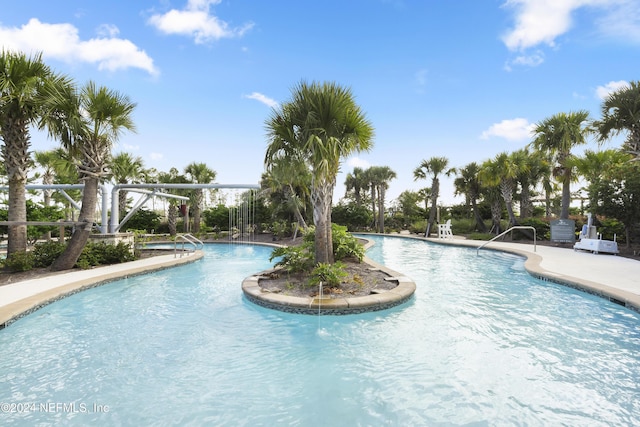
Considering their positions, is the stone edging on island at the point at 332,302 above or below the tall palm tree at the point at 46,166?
below

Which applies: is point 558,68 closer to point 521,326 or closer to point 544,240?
point 544,240

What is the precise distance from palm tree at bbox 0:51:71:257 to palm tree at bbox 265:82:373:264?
6001 mm

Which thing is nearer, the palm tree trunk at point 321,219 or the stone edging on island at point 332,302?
the stone edging on island at point 332,302

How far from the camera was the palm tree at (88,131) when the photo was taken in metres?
8.04

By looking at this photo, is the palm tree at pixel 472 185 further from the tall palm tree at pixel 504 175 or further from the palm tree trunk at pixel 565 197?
the palm tree trunk at pixel 565 197

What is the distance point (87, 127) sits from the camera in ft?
27.5

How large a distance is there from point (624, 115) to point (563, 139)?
344cm

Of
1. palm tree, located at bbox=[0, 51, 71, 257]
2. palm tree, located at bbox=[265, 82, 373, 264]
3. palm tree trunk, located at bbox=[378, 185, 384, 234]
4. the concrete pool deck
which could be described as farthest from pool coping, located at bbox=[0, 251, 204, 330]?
palm tree trunk, located at bbox=[378, 185, 384, 234]

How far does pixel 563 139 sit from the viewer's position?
1516cm

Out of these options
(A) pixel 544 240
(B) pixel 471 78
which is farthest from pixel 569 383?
(A) pixel 544 240

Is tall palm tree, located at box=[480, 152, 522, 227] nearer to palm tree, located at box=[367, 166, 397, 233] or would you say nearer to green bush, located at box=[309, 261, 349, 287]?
palm tree, located at box=[367, 166, 397, 233]

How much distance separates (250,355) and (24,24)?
10441 millimetres

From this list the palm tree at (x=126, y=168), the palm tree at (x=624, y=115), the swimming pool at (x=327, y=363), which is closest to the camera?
the swimming pool at (x=327, y=363)

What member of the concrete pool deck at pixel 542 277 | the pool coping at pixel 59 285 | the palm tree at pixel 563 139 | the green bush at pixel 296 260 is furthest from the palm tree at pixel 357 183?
the green bush at pixel 296 260
